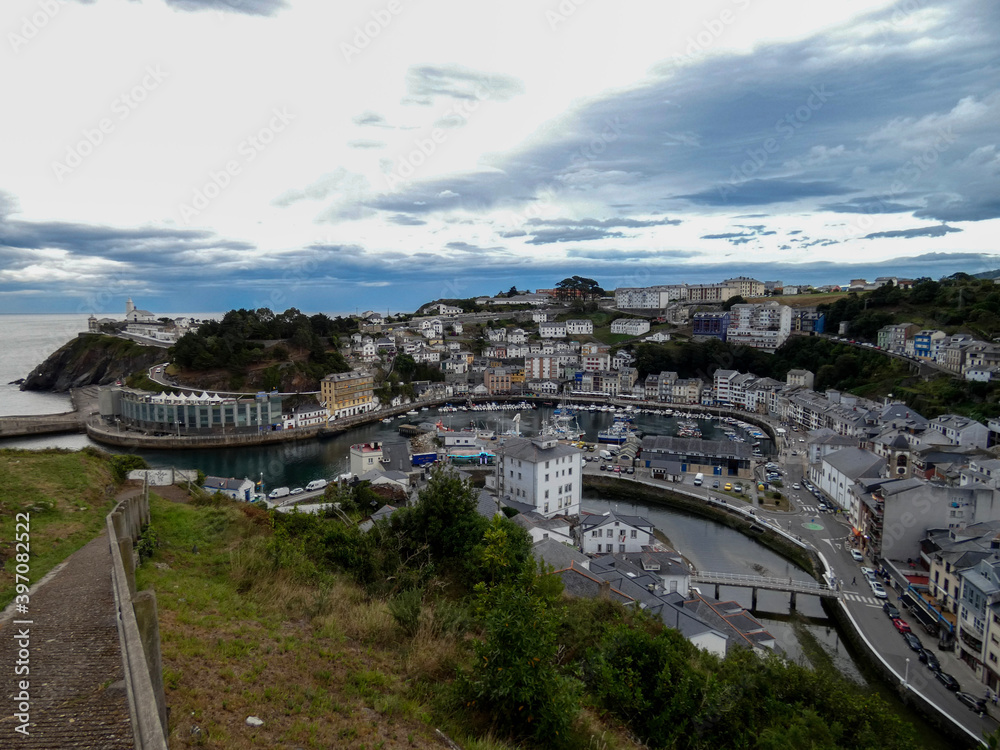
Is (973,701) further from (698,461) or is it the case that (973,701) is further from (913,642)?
(698,461)

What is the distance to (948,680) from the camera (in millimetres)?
7766

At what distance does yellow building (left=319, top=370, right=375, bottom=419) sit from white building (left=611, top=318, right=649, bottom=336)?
23861mm

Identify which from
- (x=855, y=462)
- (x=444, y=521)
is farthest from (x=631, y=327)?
(x=444, y=521)

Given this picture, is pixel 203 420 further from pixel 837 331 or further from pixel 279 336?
pixel 837 331

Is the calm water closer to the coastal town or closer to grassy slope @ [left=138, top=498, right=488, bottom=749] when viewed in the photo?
the coastal town

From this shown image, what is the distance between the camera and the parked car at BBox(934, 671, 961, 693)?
25.1 ft

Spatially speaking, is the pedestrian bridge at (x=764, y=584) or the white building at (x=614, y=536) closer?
the pedestrian bridge at (x=764, y=584)

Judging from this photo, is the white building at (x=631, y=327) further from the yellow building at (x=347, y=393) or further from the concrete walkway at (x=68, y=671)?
the concrete walkway at (x=68, y=671)

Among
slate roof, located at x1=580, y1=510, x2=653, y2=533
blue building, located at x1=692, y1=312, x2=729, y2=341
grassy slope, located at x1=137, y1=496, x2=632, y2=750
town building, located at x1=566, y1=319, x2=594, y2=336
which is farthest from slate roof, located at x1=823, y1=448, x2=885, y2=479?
town building, located at x1=566, y1=319, x2=594, y2=336

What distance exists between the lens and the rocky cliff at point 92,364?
1353 inches

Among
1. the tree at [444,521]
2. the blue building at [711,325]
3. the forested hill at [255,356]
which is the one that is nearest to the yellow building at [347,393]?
the forested hill at [255,356]

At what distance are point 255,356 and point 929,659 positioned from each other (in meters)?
30.7

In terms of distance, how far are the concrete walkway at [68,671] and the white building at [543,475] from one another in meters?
10.6

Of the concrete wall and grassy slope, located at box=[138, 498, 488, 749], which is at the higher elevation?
the concrete wall
